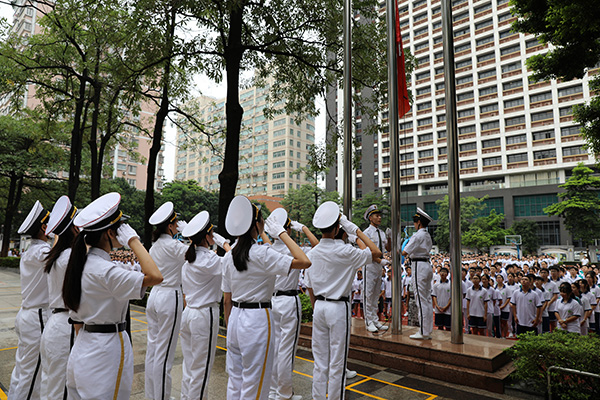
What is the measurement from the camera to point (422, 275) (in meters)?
6.99

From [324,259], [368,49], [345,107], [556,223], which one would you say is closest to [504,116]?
[556,223]

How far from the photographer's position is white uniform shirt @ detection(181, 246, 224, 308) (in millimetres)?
4559

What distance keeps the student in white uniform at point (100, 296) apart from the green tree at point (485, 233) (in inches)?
1927

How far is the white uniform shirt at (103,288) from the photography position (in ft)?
9.29

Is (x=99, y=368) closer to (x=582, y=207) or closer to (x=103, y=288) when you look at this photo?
(x=103, y=288)

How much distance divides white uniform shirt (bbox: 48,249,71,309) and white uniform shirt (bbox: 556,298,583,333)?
9699 mm

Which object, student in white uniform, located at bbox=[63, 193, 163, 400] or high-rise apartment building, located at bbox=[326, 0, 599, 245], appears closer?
student in white uniform, located at bbox=[63, 193, 163, 400]

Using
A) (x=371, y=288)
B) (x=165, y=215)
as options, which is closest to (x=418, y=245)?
(x=371, y=288)

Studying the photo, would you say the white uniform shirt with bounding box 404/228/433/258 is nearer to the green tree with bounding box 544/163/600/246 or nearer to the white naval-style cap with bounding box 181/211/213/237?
the white naval-style cap with bounding box 181/211/213/237

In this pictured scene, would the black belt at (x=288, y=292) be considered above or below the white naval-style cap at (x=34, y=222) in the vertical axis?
below

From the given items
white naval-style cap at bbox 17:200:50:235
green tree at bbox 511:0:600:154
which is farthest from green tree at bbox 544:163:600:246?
white naval-style cap at bbox 17:200:50:235

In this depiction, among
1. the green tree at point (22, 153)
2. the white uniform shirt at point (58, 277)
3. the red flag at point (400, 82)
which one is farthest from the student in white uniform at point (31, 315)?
the green tree at point (22, 153)

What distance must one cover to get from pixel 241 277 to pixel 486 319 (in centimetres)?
893

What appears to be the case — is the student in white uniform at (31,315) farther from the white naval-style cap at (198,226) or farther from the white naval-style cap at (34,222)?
the white naval-style cap at (198,226)
